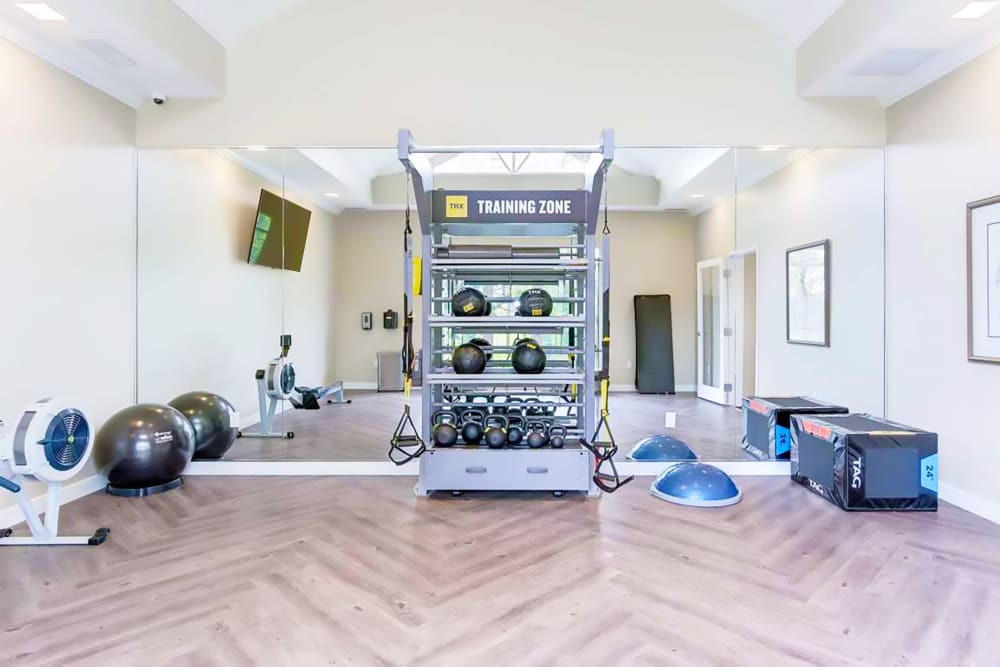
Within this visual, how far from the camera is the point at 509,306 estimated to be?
4230mm

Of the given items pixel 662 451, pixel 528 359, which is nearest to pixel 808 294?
pixel 662 451

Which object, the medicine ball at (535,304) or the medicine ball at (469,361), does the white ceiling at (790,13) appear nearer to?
the medicine ball at (535,304)

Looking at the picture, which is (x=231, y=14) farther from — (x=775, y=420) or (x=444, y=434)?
(x=775, y=420)

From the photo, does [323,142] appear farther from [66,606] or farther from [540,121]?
[66,606]

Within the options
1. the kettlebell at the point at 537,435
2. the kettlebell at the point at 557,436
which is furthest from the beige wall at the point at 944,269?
the kettlebell at the point at 537,435

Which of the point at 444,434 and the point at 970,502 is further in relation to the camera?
the point at 444,434

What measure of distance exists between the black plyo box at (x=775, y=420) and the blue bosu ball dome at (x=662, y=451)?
486 millimetres

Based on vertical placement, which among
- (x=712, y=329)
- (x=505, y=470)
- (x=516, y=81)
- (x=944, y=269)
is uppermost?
(x=516, y=81)

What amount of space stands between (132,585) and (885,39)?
4.70m

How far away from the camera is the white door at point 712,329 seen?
4.54 metres

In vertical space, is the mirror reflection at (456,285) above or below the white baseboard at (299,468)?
above

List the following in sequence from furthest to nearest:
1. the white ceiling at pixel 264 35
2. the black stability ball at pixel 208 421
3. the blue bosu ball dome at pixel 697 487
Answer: the black stability ball at pixel 208 421 → the blue bosu ball dome at pixel 697 487 → the white ceiling at pixel 264 35

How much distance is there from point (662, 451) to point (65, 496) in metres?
3.94

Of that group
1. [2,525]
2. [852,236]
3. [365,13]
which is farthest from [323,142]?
[852,236]
